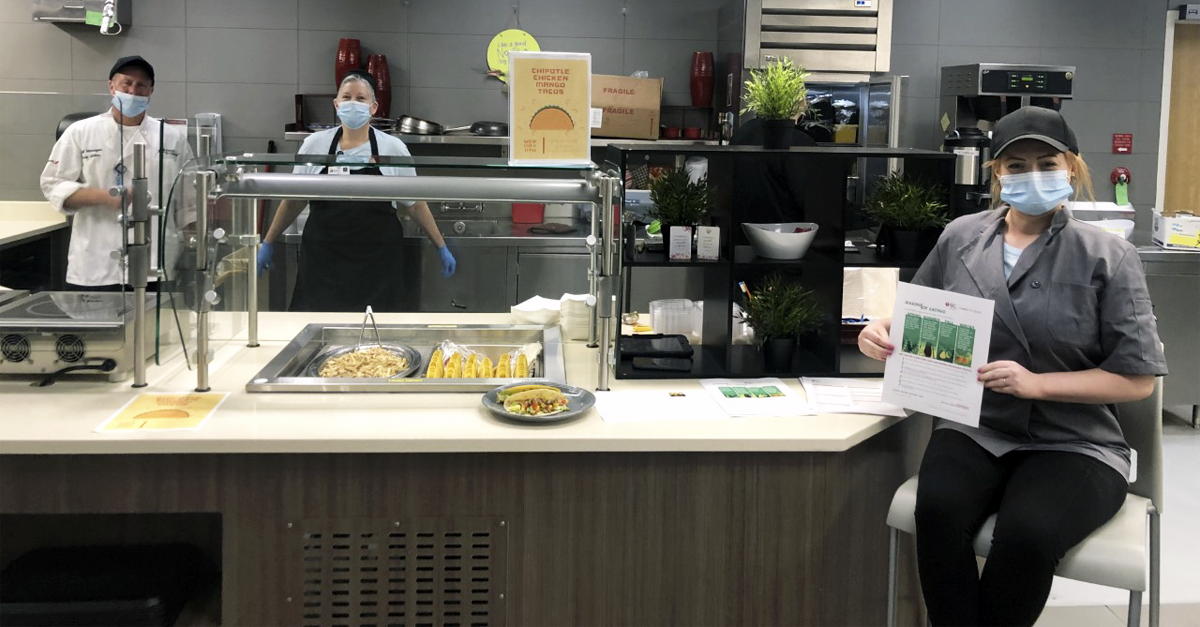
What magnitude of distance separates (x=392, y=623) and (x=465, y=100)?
13.3 feet

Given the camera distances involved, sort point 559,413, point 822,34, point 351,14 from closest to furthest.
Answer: point 559,413
point 822,34
point 351,14

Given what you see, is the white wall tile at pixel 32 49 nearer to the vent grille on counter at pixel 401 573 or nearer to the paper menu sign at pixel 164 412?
the paper menu sign at pixel 164 412

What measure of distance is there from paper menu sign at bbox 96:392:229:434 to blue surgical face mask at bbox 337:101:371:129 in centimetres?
155

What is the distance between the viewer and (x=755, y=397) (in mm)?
2588

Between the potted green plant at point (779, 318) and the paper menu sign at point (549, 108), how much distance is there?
0.65 m

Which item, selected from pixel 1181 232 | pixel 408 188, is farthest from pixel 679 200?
pixel 1181 232

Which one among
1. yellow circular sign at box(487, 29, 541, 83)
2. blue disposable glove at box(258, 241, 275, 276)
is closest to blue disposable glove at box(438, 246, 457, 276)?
blue disposable glove at box(258, 241, 275, 276)

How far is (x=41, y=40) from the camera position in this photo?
5707mm

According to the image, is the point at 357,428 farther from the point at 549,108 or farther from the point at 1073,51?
the point at 1073,51

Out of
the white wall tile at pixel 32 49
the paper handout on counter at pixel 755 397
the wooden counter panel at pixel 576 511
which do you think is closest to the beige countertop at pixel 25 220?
the wooden counter panel at pixel 576 511

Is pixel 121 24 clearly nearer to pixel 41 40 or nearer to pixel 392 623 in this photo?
pixel 41 40

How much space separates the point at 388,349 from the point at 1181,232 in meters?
4.08

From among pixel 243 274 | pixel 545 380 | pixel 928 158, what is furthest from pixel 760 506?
Answer: pixel 243 274

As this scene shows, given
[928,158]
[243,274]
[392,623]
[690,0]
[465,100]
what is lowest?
[392,623]
